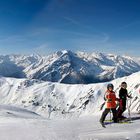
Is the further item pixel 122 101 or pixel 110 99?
pixel 122 101

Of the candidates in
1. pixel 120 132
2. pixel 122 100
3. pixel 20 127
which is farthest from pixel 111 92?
pixel 20 127

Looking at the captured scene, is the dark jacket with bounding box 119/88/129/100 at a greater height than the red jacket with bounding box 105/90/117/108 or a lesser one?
greater

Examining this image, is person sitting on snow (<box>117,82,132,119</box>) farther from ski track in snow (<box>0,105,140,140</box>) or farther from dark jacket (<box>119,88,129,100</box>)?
ski track in snow (<box>0,105,140,140</box>)

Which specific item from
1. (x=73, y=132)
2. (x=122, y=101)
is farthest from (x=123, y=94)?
(x=73, y=132)

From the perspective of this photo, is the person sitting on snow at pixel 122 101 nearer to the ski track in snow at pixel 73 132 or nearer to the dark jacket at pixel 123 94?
the dark jacket at pixel 123 94

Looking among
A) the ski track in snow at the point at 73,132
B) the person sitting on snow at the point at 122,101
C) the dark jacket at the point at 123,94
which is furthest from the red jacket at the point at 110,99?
the dark jacket at the point at 123,94

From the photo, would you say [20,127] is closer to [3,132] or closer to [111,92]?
[3,132]

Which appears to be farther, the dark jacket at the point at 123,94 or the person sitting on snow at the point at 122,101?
the dark jacket at the point at 123,94

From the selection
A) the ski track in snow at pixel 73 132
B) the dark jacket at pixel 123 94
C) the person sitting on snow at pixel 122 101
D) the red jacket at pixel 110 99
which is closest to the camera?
the ski track in snow at pixel 73 132

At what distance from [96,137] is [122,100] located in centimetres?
583

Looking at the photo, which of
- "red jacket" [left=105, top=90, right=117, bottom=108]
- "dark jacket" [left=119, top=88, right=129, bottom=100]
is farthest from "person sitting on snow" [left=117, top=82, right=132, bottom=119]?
"red jacket" [left=105, top=90, right=117, bottom=108]

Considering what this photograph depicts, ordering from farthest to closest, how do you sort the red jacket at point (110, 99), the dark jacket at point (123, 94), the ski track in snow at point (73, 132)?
1. the dark jacket at point (123, 94)
2. the red jacket at point (110, 99)
3. the ski track in snow at point (73, 132)

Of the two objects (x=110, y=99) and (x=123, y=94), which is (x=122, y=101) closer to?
(x=123, y=94)

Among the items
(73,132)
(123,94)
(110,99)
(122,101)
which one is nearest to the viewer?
(73,132)
